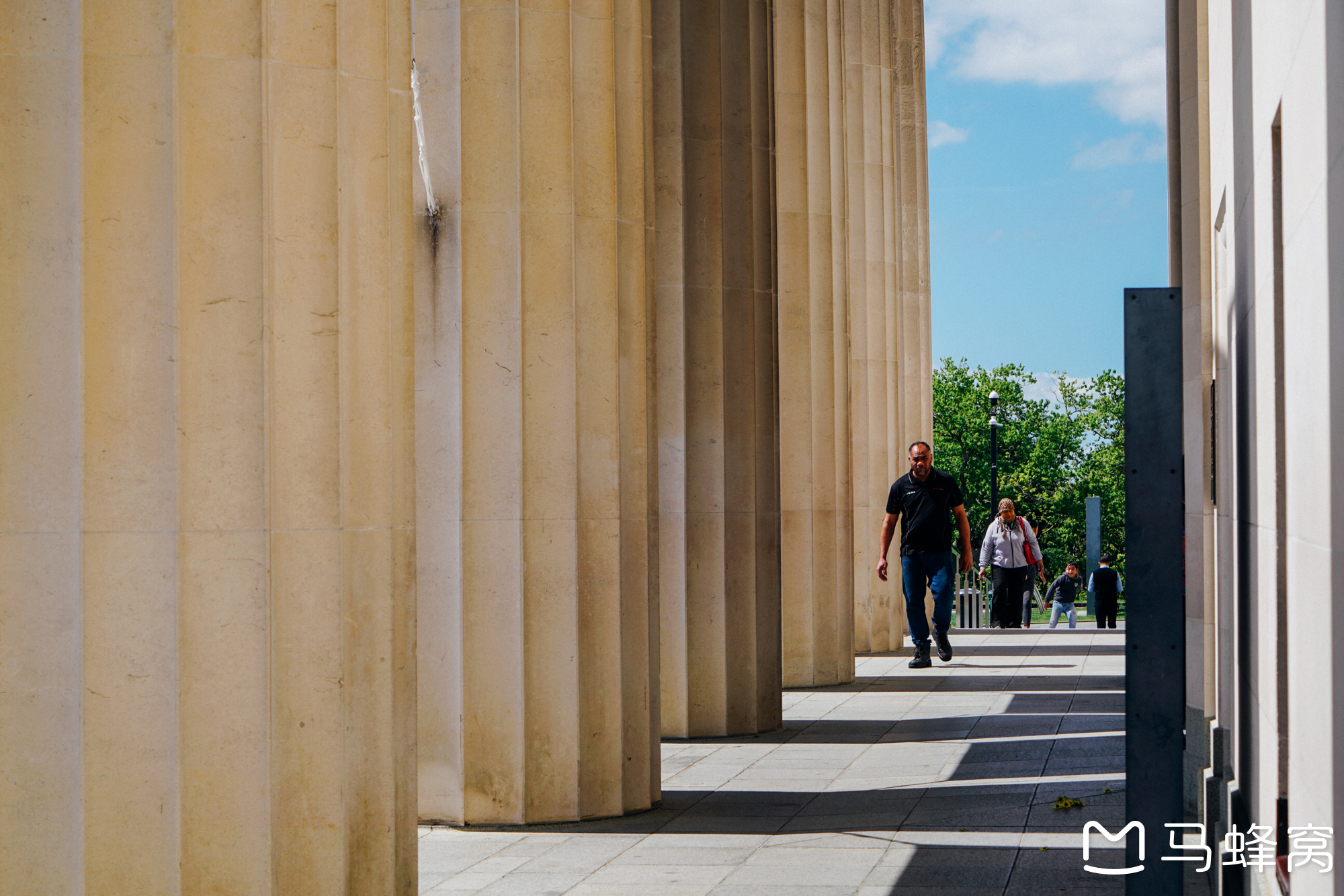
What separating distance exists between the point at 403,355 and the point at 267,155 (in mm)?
1109

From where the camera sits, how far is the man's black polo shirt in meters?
17.6

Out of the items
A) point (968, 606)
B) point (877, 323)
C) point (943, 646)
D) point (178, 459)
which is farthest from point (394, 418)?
point (968, 606)

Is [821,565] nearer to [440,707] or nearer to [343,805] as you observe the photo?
[440,707]

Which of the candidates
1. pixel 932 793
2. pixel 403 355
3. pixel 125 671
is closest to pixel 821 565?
pixel 932 793

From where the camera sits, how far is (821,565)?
56.3ft

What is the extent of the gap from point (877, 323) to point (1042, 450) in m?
85.1

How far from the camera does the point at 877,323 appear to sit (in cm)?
2306

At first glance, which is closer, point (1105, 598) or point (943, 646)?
point (943, 646)

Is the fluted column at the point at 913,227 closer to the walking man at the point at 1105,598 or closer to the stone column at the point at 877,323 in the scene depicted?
the stone column at the point at 877,323

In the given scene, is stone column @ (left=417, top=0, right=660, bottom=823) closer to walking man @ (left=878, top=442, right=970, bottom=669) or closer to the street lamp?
walking man @ (left=878, top=442, right=970, bottom=669)

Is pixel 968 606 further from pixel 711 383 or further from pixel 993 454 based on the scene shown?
pixel 993 454

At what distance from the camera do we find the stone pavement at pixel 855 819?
7.74 metres

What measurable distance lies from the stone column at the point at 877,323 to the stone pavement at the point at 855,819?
286 inches
